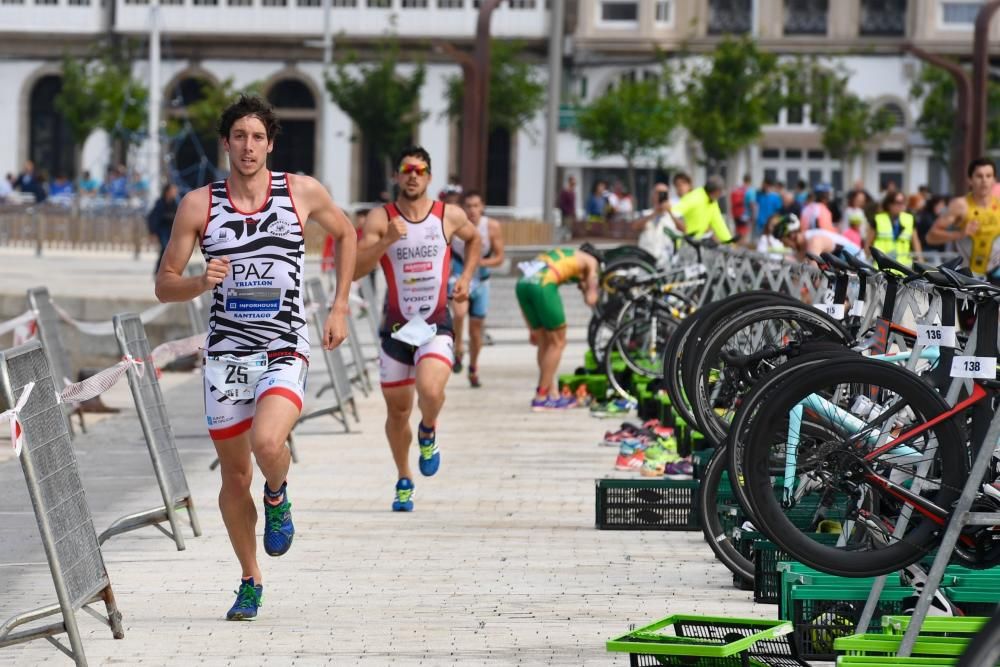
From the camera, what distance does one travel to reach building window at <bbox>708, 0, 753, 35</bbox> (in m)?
68.8

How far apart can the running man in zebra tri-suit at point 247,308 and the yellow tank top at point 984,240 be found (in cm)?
940

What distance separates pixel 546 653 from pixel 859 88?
202 feet

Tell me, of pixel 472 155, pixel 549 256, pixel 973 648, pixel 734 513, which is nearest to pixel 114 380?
pixel 734 513

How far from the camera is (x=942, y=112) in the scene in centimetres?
6391

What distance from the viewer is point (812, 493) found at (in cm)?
682

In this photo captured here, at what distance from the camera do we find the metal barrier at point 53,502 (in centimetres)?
660

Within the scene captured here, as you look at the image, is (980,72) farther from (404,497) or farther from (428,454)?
(404,497)

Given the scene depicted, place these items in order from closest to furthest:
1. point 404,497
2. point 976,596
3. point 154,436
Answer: point 976,596, point 154,436, point 404,497

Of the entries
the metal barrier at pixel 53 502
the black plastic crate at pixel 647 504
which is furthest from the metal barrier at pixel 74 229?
the metal barrier at pixel 53 502

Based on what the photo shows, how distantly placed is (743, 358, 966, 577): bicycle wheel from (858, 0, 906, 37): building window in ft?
207

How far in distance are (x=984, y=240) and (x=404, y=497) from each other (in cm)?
694

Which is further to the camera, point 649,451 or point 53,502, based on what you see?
point 649,451

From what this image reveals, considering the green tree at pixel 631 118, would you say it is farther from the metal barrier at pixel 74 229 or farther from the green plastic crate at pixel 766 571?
the green plastic crate at pixel 766 571

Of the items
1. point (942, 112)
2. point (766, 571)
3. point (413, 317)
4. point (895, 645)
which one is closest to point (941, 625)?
point (895, 645)
